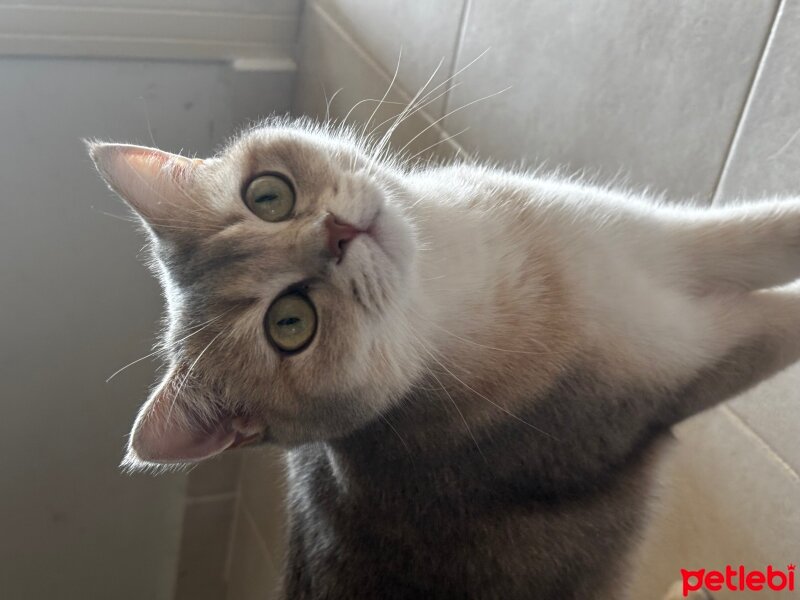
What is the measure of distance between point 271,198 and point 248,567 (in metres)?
1.75

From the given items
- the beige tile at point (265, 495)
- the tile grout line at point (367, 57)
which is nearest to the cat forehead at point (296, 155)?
the tile grout line at point (367, 57)

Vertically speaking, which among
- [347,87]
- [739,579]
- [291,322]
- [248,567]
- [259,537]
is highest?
[347,87]

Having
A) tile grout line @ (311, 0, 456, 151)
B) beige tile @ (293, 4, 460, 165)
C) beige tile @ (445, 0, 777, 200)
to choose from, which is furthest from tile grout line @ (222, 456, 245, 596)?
beige tile @ (445, 0, 777, 200)

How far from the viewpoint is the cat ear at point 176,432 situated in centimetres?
86

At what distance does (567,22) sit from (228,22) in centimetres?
98

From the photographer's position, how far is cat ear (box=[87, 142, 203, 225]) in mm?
965

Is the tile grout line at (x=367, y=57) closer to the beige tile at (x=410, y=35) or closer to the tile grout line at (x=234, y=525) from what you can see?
the beige tile at (x=410, y=35)

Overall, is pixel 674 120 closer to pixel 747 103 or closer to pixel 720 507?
pixel 747 103

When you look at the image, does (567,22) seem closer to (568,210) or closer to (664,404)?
(568,210)

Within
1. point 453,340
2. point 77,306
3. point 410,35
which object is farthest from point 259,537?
point 453,340

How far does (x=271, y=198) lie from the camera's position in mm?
923

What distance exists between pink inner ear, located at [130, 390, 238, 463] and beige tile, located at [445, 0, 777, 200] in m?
0.62

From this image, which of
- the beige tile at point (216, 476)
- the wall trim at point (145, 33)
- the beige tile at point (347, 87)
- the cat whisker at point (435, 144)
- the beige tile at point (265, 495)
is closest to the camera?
the cat whisker at point (435, 144)

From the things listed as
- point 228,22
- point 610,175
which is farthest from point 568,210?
point 228,22
